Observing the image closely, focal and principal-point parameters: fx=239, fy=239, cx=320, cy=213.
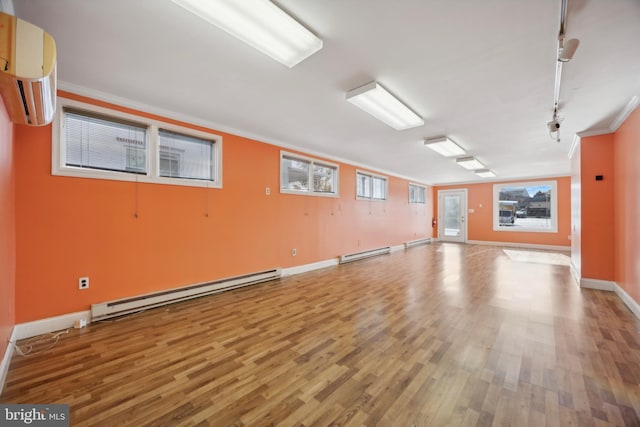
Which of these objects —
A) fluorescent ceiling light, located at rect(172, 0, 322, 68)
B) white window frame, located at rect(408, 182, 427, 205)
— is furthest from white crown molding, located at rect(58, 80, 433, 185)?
white window frame, located at rect(408, 182, 427, 205)

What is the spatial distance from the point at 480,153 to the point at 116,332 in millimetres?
6773

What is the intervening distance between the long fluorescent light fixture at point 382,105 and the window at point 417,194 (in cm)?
608

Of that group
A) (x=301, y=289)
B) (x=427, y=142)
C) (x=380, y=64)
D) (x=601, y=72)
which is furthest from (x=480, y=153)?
(x=301, y=289)

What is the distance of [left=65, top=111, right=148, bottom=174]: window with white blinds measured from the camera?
2.67 metres

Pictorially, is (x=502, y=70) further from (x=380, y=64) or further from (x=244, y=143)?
(x=244, y=143)

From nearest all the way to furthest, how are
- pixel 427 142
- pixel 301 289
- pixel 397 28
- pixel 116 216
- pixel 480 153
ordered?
pixel 397 28 → pixel 116 216 → pixel 301 289 → pixel 427 142 → pixel 480 153

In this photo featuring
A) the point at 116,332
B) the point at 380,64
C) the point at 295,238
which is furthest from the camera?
the point at 295,238

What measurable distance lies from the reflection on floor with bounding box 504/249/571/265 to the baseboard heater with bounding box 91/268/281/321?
22.1 ft

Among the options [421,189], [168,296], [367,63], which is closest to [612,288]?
[367,63]

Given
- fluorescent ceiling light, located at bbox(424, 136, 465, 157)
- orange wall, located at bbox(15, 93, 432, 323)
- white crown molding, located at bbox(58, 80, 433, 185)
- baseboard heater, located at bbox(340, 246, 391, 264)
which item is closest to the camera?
orange wall, located at bbox(15, 93, 432, 323)

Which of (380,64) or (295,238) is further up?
(380,64)

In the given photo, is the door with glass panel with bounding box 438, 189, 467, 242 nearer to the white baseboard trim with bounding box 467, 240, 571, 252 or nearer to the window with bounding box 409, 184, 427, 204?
the white baseboard trim with bounding box 467, 240, 571, 252

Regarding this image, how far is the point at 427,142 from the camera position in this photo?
4328mm

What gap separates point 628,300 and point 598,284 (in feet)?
2.97
